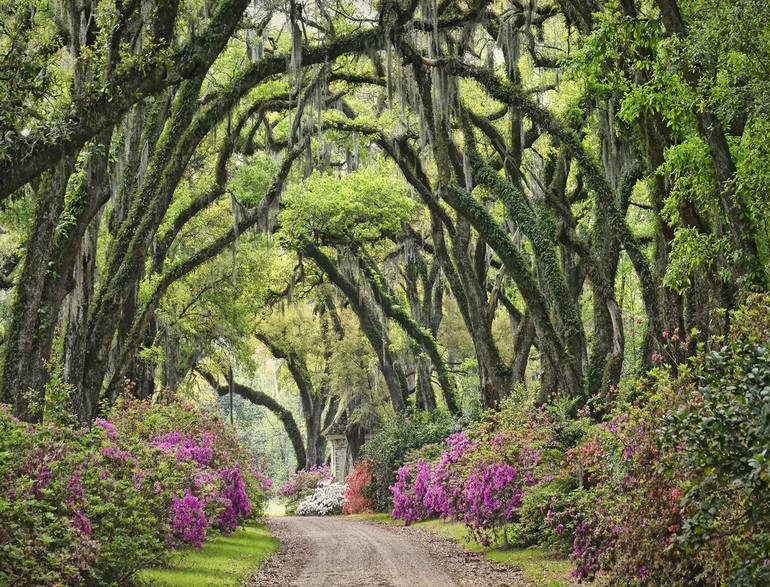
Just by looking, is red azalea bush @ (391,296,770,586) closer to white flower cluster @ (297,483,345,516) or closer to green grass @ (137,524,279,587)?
green grass @ (137,524,279,587)

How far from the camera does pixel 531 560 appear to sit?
1245 cm

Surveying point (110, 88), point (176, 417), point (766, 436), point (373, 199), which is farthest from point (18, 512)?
point (373, 199)

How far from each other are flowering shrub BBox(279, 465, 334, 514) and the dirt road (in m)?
16.6

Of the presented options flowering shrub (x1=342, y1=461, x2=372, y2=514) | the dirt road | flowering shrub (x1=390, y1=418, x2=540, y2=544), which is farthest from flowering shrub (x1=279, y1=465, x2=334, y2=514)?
flowering shrub (x1=390, y1=418, x2=540, y2=544)

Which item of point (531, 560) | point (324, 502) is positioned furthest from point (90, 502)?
point (324, 502)

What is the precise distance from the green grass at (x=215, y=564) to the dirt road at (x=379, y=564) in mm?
280

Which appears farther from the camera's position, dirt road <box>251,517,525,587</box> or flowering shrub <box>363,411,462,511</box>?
flowering shrub <box>363,411,462,511</box>

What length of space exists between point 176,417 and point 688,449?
11.1 m

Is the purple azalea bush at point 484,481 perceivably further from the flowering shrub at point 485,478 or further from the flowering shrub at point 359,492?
the flowering shrub at point 359,492

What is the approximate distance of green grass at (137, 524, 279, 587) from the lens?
10.7m

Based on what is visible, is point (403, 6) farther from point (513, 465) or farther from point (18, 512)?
point (18, 512)

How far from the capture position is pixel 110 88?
9.04m

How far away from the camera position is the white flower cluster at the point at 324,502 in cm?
3091

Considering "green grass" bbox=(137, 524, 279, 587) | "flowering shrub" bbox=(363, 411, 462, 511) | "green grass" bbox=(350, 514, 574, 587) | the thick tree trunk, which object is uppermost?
the thick tree trunk
